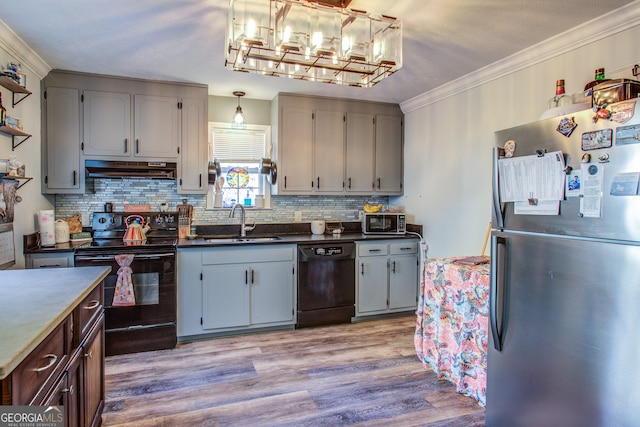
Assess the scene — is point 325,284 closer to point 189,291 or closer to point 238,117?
point 189,291

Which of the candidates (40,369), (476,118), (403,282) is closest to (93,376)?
(40,369)

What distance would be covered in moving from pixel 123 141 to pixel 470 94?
126 inches

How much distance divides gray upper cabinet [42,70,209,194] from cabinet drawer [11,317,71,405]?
2.32 meters

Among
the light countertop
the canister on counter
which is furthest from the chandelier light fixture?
the canister on counter

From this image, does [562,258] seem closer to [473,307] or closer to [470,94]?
[473,307]

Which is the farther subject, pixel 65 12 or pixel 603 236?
pixel 65 12

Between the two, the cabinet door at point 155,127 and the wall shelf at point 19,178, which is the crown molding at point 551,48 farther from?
the wall shelf at point 19,178

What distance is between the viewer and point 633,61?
86.0 inches

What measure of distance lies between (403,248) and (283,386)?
2.01 m

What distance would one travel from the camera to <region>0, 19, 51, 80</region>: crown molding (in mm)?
2482

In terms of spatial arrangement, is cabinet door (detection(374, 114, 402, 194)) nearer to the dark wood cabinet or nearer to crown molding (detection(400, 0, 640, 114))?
crown molding (detection(400, 0, 640, 114))

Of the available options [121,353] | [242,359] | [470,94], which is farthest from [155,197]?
[470,94]

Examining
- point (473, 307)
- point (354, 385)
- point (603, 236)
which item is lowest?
point (354, 385)

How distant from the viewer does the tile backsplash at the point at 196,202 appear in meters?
3.59
